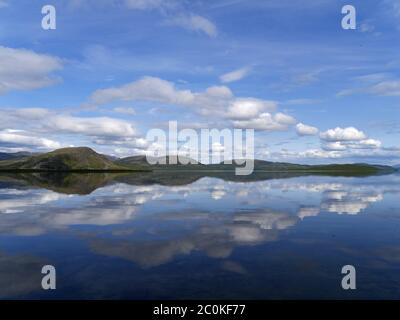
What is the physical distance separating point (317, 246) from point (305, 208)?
22.5 metres

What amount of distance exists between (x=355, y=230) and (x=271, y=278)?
56.8ft

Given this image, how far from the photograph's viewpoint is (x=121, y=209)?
46156 mm

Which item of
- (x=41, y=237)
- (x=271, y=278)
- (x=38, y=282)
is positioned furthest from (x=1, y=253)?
(x=271, y=278)

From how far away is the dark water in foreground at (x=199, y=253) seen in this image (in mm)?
17547

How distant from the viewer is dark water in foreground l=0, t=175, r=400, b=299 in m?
17.5

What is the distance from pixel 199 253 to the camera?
79.5 feet

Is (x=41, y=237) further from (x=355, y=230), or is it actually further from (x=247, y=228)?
(x=355, y=230)

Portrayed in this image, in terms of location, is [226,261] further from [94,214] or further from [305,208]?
[305,208]
